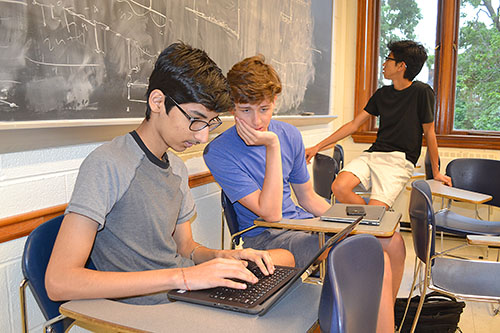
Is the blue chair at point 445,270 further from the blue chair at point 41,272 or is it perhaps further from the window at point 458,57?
the window at point 458,57

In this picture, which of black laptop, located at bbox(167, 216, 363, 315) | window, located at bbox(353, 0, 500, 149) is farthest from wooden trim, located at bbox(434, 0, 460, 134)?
black laptop, located at bbox(167, 216, 363, 315)

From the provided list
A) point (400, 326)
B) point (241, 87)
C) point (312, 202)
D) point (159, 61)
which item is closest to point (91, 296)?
point (159, 61)

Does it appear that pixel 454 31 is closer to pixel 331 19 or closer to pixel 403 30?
pixel 403 30

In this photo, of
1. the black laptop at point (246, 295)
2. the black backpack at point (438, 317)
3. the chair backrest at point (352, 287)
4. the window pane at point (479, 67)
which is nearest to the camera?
the chair backrest at point (352, 287)

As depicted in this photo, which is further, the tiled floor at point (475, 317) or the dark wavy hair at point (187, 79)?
the tiled floor at point (475, 317)

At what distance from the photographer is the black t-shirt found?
10.4 feet

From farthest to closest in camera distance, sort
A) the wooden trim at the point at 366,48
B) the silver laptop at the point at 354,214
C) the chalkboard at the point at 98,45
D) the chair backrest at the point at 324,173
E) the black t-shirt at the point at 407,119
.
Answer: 1. the wooden trim at the point at 366,48
2. the black t-shirt at the point at 407,119
3. the chair backrest at the point at 324,173
4. the silver laptop at the point at 354,214
5. the chalkboard at the point at 98,45

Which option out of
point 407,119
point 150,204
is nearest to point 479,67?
point 407,119

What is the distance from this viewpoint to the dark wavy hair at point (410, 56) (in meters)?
3.18

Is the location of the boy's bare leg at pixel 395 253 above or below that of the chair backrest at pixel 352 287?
below

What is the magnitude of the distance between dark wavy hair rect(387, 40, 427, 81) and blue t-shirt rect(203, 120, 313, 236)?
1565mm

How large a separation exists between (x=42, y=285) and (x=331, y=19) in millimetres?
3486

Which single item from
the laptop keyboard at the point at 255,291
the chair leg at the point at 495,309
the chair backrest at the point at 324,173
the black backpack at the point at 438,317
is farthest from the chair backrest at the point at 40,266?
the chair leg at the point at 495,309

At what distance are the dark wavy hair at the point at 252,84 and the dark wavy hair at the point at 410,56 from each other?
171 cm
